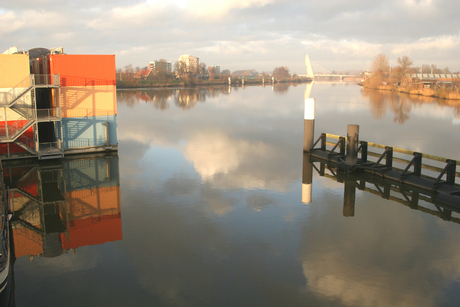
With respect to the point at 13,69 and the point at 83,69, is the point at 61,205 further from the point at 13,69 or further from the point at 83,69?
the point at 83,69

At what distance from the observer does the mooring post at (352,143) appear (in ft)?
45.5

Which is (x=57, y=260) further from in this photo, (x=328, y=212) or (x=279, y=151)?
(x=279, y=151)

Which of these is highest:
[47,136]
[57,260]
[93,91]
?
[93,91]

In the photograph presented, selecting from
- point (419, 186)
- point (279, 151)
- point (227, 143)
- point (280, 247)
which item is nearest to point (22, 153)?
point (227, 143)

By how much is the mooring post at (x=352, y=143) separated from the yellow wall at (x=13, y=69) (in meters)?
13.2

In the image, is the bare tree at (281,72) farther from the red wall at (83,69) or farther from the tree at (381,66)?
the red wall at (83,69)

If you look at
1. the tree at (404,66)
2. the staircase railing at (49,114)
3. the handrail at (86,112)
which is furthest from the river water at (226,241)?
the tree at (404,66)

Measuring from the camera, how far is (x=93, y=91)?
17688 millimetres

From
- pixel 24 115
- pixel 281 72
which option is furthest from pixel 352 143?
pixel 281 72

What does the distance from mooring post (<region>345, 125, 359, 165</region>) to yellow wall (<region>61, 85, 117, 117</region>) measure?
10863mm

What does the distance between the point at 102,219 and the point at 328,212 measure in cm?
626

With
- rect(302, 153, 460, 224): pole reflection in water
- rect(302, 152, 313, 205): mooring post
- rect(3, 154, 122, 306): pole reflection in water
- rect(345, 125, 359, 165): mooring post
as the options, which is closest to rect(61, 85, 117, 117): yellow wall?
rect(3, 154, 122, 306): pole reflection in water

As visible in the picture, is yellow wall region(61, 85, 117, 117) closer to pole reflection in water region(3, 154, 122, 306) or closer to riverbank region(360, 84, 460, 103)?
pole reflection in water region(3, 154, 122, 306)

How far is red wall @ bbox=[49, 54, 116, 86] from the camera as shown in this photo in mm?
16734
